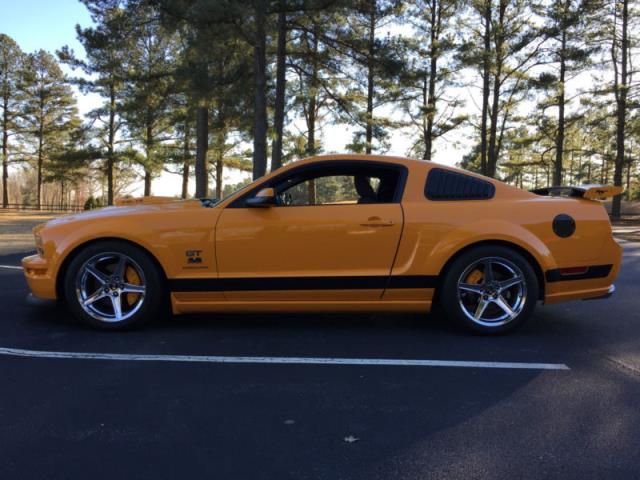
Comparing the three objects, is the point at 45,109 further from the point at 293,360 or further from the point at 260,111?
the point at 293,360

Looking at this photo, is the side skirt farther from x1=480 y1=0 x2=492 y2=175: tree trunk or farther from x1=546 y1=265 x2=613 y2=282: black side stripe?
x1=480 y1=0 x2=492 y2=175: tree trunk

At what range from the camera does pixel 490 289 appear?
397 cm

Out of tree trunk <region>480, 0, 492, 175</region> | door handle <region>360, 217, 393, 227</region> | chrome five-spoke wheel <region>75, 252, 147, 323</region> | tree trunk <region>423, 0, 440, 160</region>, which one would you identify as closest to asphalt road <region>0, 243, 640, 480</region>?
chrome five-spoke wheel <region>75, 252, 147, 323</region>

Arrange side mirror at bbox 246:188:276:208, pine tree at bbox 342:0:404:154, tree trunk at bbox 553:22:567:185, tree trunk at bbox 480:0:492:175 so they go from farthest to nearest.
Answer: tree trunk at bbox 553:22:567:185 → tree trunk at bbox 480:0:492:175 → pine tree at bbox 342:0:404:154 → side mirror at bbox 246:188:276:208

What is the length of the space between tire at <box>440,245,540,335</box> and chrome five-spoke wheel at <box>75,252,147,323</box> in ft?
8.25

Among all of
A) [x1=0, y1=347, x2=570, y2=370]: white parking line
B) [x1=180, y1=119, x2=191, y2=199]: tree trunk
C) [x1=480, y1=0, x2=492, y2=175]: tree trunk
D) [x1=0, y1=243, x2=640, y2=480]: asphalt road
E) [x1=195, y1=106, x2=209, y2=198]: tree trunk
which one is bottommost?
[x1=0, y1=243, x2=640, y2=480]: asphalt road

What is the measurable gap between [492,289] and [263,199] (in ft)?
6.56

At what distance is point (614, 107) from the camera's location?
2658cm

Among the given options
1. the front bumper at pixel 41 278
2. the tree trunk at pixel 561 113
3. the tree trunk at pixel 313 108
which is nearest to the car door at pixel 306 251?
the tree trunk at pixel 313 108

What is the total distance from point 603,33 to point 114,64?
76.5ft

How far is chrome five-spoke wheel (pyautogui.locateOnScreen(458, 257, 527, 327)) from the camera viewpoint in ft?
13.0

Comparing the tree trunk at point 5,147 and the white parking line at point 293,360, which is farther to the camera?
the tree trunk at point 5,147

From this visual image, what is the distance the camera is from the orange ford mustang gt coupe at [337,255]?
3904mm

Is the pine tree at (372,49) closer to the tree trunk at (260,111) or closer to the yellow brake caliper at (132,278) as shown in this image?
the tree trunk at (260,111)
